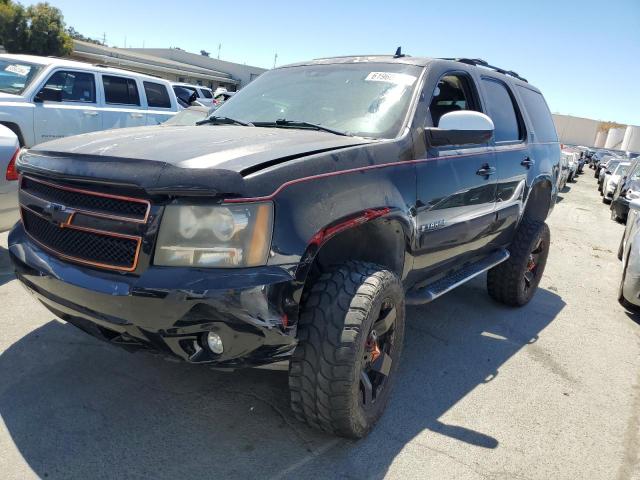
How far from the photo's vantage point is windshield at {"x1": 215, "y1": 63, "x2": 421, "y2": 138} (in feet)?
10.6

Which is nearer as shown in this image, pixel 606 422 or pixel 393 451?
pixel 393 451

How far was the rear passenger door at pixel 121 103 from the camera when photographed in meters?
8.99

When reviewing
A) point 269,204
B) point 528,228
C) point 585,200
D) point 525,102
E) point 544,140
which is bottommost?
point 585,200

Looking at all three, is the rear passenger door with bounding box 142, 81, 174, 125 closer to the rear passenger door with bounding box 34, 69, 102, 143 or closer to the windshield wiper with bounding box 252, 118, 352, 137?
the rear passenger door with bounding box 34, 69, 102, 143

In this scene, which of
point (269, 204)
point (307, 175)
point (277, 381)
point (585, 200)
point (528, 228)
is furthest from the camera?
point (585, 200)

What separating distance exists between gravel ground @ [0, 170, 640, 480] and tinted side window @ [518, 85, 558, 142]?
2070 millimetres

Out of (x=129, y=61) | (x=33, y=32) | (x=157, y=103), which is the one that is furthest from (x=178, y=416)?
(x=33, y=32)

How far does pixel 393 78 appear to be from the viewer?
3428mm

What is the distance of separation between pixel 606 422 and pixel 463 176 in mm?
1771

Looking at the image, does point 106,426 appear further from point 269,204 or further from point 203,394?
point 269,204

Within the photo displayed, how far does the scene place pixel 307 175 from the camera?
94.1 inches

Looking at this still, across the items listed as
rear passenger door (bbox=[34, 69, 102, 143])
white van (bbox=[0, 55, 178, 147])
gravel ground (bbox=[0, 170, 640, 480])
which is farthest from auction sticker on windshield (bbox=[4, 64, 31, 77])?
gravel ground (bbox=[0, 170, 640, 480])

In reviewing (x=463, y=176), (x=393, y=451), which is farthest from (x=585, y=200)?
(x=393, y=451)

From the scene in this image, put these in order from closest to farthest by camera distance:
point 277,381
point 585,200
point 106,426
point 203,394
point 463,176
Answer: point 106,426, point 203,394, point 277,381, point 463,176, point 585,200
